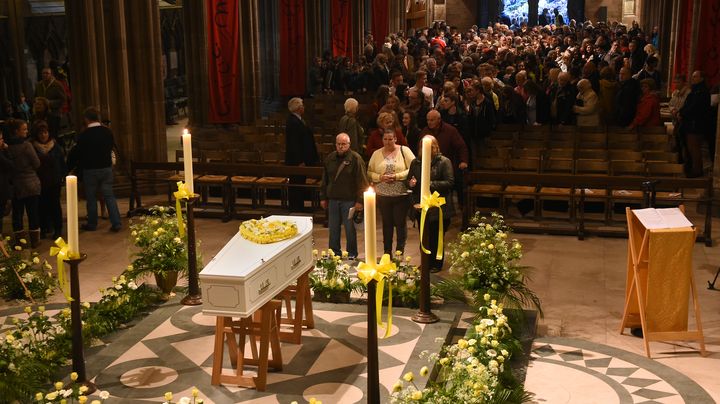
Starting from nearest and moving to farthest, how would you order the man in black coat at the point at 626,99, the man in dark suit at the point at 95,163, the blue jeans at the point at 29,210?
the blue jeans at the point at 29,210 → the man in dark suit at the point at 95,163 → the man in black coat at the point at 626,99

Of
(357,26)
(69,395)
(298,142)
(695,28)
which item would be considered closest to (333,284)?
(69,395)

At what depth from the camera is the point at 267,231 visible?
778cm

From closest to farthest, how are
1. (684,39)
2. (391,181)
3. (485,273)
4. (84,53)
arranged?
(485,273)
(391,181)
(84,53)
(684,39)

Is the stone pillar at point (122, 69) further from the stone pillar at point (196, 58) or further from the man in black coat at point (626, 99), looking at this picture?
the man in black coat at point (626, 99)

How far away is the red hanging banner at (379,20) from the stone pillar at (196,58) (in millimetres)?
16191

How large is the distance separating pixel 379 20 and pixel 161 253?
28.3 metres

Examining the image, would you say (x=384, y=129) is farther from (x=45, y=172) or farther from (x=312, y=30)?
(x=312, y=30)

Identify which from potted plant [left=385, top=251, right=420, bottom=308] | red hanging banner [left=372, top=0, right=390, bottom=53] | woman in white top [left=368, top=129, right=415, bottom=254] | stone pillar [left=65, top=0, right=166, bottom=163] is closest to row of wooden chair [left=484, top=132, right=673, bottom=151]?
woman in white top [left=368, top=129, right=415, bottom=254]

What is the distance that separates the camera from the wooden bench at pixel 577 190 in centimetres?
1242

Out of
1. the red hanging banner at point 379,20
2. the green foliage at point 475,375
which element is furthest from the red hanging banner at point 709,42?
the red hanging banner at point 379,20

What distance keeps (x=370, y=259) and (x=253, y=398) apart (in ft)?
7.38

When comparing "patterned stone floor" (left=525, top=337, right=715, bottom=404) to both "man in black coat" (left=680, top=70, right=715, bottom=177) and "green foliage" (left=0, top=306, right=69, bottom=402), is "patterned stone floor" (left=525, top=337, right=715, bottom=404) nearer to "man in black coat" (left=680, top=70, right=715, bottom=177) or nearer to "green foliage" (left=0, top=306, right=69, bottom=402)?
"green foliage" (left=0, top=306, right=69, bottom=402)

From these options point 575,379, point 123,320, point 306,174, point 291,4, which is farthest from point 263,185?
point 291,4

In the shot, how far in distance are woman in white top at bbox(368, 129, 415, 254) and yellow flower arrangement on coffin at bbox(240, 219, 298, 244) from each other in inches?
112
